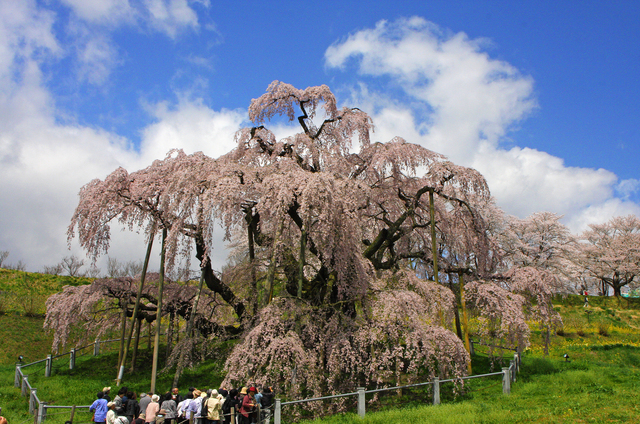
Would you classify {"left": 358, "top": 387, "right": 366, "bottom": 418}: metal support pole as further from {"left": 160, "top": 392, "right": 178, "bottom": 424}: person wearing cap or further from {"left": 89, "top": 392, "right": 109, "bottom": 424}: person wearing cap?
{"left": 89, "top": 392, "right": 109, "bottom": 424}: person wearing cap

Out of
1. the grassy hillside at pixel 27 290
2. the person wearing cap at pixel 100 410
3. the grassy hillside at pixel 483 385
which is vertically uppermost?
the grassy hillside at pixel 27 290

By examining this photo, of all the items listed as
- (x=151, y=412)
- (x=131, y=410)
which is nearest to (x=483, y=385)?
(x=151, y=412)

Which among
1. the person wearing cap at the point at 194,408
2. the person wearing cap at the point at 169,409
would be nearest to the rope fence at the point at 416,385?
the person wearing cap at the point at 194,408

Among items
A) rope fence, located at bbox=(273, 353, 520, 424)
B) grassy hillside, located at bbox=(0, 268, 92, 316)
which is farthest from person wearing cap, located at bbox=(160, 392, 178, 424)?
grassy hillside, located at bbox=(0, 268, 92, 316)

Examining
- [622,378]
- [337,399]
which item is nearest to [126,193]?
[337,399]

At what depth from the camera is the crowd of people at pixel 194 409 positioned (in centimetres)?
864

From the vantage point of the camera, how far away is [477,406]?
10.2 m

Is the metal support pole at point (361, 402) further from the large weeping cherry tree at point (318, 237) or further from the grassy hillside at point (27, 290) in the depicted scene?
the grassy hillside at point (27, 290)

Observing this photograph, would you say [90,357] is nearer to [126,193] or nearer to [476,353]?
[126,193]

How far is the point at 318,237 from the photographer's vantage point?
485 inches

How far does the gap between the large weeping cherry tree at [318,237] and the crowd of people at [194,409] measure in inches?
46.5

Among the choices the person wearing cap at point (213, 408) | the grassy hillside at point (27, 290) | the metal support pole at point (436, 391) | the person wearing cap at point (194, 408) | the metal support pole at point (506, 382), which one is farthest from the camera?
the grassy hillside at point (27, 290)

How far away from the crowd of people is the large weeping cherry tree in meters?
1.18

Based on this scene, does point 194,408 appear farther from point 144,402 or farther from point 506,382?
point 506,382
